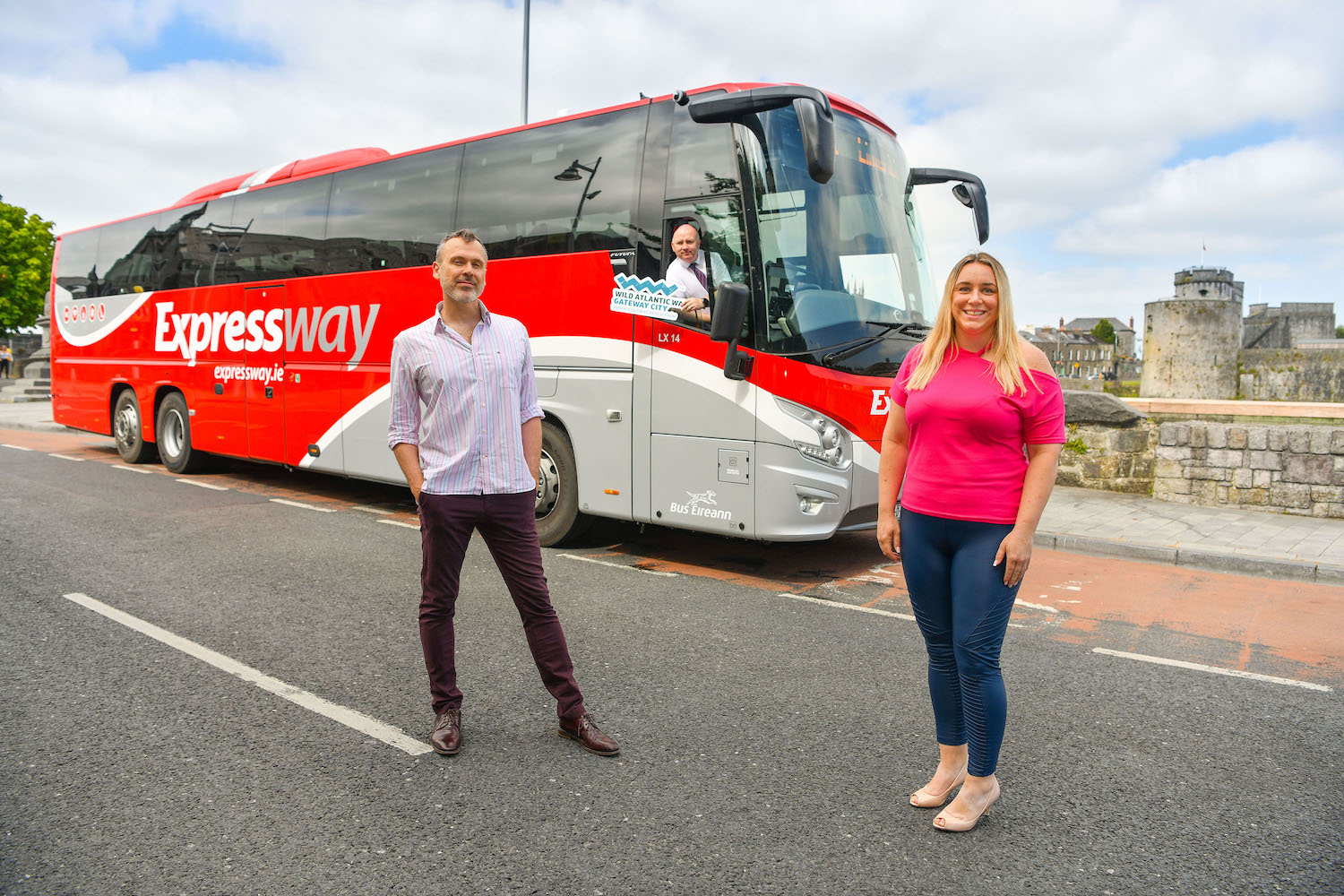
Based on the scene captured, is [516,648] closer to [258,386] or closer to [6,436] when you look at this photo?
[258,386]

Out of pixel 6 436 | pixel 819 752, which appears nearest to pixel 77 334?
pixel 6 436

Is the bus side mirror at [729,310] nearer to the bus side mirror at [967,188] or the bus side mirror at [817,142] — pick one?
the bus side mirror at [817,142]

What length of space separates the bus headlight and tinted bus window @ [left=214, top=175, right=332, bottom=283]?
5.74 meters

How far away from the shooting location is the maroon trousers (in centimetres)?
346

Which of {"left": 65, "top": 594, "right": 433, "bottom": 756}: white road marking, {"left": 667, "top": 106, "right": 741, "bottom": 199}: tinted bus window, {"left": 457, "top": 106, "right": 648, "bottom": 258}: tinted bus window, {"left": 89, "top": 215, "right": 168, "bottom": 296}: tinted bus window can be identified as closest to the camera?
{"left": 65, "top": 594, "right": 433, "bottom": 756}: white road marking

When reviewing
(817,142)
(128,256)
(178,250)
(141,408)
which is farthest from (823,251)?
(128,256)

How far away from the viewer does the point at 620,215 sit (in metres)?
6.96

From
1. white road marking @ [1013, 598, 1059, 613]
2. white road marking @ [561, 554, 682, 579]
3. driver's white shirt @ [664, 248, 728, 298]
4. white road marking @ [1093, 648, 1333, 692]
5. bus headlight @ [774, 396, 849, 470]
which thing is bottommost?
white road marking @ [1093, 648, 1333, 692]

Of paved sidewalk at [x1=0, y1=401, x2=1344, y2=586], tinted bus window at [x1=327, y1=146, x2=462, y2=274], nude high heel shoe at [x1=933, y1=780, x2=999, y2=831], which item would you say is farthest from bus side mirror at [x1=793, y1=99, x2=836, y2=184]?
paved sidewalk at [x1=0, y1=401, x2=1344, y2=586]

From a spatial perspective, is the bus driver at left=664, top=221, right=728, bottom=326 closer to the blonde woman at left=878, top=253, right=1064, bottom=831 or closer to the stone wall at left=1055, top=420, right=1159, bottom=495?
the blonde woman at left=878, top=253, right=1064, bottom=831

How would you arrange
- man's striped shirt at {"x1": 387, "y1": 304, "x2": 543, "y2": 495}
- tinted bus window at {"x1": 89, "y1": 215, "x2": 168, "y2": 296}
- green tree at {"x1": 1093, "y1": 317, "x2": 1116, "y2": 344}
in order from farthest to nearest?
green tree at {"x1": 1093, "y1": 317, "x2": 1116, "y2": 344}, tinted bus window at {"x1": 89, "y1": 215, "x2": 168, "y2": 296}, man's striped shirt at {"x1": 387, "y1": 304, "x2": 543, "y2": 495}

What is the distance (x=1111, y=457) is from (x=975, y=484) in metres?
8.95

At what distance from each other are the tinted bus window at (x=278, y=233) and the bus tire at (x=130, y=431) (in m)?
3.03

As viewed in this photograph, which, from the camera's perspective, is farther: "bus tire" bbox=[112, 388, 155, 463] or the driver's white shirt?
"bus tire" bbox=[112, 388, 155, 463]
